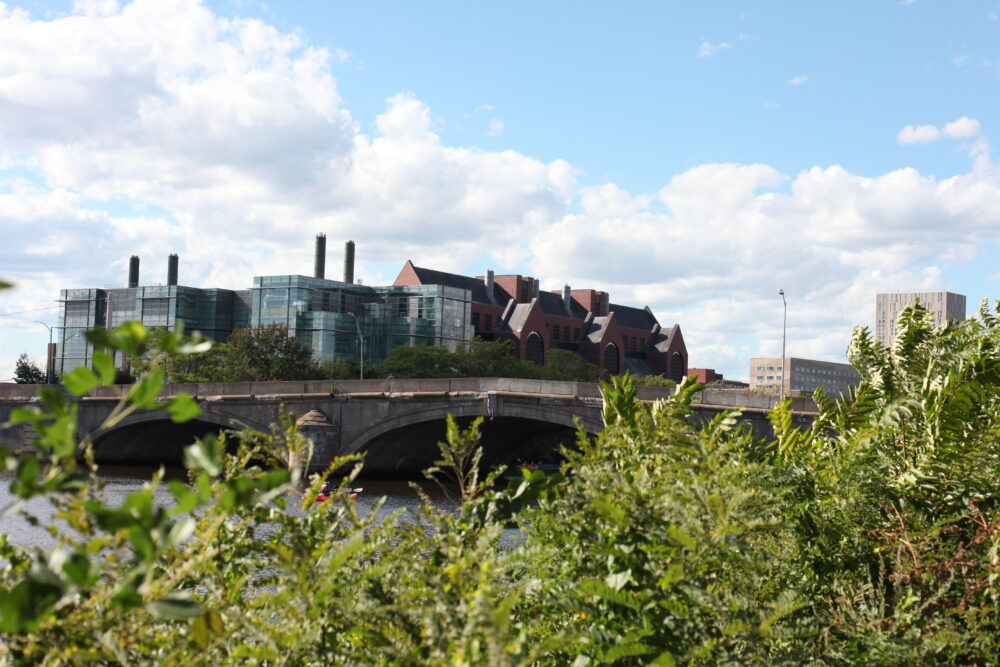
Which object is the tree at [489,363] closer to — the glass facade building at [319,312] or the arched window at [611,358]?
the glass facade building at [319,312]

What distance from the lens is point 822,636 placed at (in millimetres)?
4352

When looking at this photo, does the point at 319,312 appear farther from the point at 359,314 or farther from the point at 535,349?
the point at 535,349

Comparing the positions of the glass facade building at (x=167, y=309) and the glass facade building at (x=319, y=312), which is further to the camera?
the glass facade building at (x=167, y=309)

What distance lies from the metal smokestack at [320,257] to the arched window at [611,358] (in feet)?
112

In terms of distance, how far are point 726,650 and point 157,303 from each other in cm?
9871

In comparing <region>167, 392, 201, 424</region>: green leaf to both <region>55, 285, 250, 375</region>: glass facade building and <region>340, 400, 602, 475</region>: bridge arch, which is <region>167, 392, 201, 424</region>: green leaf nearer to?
<region>340, 400, 602, 475</region>: bridge arch

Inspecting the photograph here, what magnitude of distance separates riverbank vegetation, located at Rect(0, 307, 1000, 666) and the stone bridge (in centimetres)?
3110

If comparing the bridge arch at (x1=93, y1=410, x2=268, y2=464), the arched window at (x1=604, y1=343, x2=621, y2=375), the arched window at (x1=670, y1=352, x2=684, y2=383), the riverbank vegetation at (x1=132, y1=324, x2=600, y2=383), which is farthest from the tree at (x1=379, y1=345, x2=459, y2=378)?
the arched window at (x1=670, y1=352, x2=684, y2=383)

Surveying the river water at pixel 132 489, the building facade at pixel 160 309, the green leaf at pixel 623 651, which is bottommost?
the river water at pixel 132 489

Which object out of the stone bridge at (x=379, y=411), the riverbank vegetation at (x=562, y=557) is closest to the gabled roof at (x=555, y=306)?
the stone bridge at (x=379, y=411)

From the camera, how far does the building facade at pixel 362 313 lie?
90.6 metres

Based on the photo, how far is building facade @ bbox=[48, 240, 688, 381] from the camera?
90.6m

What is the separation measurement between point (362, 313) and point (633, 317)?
43.7 m

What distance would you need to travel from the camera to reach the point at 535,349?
108m
